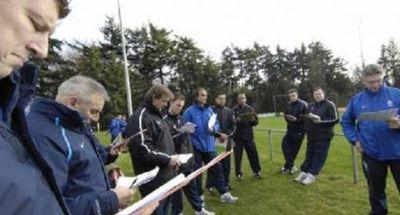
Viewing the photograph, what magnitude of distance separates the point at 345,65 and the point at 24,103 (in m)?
98.4

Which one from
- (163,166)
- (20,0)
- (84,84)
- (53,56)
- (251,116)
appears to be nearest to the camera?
(20,0)

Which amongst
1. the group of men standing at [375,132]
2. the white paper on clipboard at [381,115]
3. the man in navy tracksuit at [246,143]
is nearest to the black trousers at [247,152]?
the man in navy tracksuit at [246,143]

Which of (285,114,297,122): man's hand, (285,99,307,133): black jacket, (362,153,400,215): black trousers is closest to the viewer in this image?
(362,153,400,215): black trousers

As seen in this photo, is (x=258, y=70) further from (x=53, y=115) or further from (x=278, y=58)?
(x=53, y=115)

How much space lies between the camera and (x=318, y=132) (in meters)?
10.6

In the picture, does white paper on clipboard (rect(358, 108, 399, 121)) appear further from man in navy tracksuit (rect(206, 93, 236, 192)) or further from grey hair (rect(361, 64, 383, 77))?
man in navy tracksuit (rect(206, 93, 236, 192))

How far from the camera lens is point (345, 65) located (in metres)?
96.1

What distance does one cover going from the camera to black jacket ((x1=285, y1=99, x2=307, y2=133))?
37.1 feet

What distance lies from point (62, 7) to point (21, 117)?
15.0 inches

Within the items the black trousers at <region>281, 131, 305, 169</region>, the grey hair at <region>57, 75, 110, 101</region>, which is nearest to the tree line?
the black trousers at <region>281, 131, 305, 169</region>

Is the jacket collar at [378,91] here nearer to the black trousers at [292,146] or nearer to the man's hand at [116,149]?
the man's hand at [116,149]

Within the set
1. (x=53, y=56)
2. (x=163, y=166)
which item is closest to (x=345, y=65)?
(x=53, y=56)

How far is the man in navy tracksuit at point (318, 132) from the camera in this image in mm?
10406

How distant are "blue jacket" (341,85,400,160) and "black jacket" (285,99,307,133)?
4.23 m
